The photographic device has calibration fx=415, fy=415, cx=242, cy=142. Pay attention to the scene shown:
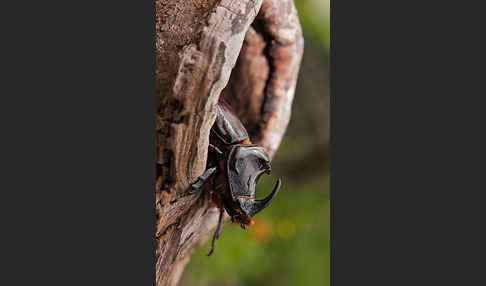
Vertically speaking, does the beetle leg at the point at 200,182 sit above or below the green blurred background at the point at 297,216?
above

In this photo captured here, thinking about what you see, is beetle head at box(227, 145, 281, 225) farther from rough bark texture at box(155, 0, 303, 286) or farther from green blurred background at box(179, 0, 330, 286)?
green blurred background at box(179, 0, 330, 286)

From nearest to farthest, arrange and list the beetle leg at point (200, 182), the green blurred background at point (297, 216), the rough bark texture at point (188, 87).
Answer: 1. the rough bark texture at point (188, 87)
2. the beetle leg at point (200, 182)
3. the green blurred background at point (297, 216)

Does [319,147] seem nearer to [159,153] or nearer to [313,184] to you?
[313,184]

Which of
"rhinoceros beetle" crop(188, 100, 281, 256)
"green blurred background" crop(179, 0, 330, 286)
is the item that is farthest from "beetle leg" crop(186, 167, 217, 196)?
"green blurred background" crop(179, 0, 330, 286)

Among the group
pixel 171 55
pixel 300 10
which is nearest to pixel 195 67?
pixel 171 55

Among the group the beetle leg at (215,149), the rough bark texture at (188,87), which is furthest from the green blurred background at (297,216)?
the beetle leg at (215,149)

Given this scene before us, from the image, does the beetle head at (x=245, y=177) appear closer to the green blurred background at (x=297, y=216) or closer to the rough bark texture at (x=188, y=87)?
the rough bark texture at (x=188, y=87)

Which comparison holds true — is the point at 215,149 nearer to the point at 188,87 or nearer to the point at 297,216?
the point at 188,87
